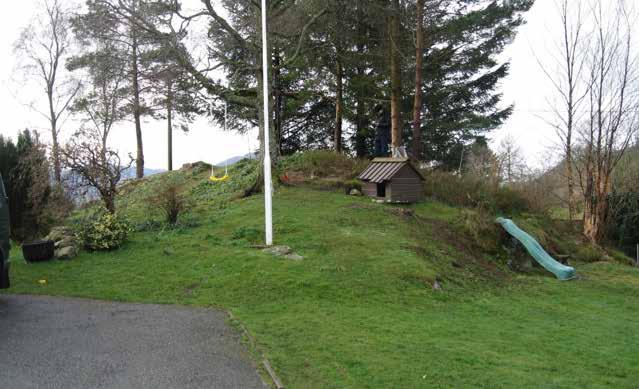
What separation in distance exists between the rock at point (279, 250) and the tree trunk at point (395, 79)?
8.64 m

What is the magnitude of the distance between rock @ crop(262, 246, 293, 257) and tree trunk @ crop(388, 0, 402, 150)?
8.64 m

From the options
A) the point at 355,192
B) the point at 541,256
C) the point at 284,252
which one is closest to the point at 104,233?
the point at 284,252

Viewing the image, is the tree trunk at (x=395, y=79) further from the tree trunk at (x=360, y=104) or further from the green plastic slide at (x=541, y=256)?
the green plastic slide at (x=541, y=256)

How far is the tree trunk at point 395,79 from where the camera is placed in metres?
17.7

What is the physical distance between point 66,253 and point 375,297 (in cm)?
606

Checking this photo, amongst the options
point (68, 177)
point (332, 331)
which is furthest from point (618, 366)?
point (68, 177)

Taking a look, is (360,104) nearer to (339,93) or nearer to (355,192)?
(339,93)

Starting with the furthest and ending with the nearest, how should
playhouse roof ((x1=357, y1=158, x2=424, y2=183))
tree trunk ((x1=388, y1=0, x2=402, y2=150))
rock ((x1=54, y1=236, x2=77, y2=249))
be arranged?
tree trunk ((x1=388, y1=0, x2=402, y2=150))
playhouse roof ((x1=357, y1=158, x2=424, y2=183))
rock ((x1=54, y1=236, x2=77, y2=249))

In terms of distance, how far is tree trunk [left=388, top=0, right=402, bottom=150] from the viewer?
1772 centimetres

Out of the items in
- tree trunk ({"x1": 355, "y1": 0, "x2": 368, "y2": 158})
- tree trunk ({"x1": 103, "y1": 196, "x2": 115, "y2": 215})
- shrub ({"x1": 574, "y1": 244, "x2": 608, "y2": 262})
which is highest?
tree trunk ({"x1": 355, "y1": 0, "x2": 368, "y2": 158})

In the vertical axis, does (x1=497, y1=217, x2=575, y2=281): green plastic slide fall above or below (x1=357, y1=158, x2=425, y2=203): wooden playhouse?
below

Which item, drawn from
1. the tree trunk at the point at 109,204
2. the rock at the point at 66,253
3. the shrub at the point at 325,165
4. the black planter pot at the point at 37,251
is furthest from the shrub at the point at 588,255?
the black planter pot at the point at 37,251

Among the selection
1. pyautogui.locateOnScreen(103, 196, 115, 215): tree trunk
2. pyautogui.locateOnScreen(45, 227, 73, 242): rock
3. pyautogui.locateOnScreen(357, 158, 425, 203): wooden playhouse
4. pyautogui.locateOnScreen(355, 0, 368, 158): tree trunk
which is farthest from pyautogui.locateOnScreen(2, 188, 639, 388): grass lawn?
pyautogui.locateOnScreen(355, 0, 368, 158): tree trunk

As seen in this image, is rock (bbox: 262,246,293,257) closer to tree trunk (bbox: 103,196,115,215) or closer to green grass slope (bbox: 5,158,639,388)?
green grass slope (bbox: 5,158,639,388)
